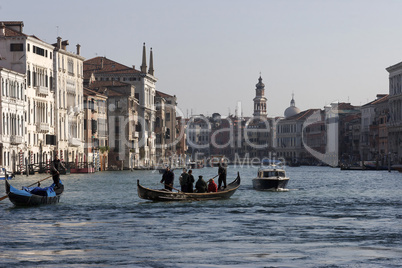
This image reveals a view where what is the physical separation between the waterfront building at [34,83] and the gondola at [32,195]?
40.0 m

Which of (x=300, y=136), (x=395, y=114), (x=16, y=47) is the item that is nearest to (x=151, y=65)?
(x=395, y=114)

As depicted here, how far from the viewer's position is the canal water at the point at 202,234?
61.4 ft

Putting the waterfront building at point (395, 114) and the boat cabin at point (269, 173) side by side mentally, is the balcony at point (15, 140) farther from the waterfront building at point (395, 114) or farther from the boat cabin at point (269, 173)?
the waterfront building at point (395, 114)

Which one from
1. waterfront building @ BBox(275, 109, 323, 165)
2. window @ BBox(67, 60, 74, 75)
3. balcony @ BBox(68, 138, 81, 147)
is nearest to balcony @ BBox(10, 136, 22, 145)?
balcony @ BBox(68, 138, 81, 147)

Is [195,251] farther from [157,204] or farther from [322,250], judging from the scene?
[157,204]

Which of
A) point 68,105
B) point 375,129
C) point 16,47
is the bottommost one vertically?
point 375,129

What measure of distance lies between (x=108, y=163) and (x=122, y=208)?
7044 cm

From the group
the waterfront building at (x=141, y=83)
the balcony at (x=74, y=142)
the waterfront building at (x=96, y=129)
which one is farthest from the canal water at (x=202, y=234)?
the waterfront building at (x=141, y=83)

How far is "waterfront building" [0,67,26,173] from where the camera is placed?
7106cm

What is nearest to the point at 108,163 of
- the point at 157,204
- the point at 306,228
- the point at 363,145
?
the point at 363,145

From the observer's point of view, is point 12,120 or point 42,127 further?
point 42,127

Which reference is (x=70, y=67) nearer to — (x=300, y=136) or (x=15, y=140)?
(x=15, y=140)

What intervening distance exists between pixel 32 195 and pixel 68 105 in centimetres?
5850

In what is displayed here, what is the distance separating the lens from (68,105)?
295 ft
